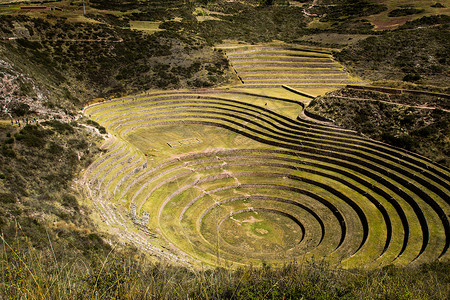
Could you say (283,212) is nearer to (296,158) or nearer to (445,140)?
(296,158)

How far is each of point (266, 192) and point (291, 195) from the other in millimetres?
2535

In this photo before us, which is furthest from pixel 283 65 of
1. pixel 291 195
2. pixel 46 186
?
pixel 46 186

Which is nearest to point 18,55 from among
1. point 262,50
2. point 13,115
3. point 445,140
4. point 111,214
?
point 13,115

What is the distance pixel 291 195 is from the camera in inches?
1214

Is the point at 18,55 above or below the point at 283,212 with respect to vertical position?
above

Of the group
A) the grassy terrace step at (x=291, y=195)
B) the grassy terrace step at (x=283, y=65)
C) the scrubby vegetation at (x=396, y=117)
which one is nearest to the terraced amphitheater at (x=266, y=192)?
the grassy terrace step at (x=291, y=195)

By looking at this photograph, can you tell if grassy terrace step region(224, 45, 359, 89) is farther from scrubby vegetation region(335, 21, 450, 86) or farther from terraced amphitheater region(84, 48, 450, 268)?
terraced amphitheater region(84, 48, 450, 268)

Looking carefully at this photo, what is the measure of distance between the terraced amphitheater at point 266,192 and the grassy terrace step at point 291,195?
0.11m

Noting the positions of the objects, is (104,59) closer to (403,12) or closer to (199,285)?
(199,285)

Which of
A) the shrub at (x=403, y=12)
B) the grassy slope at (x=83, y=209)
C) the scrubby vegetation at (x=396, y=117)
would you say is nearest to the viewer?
the grassy slope at (x=83, y=209)

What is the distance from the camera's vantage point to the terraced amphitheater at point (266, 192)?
22.9 meters

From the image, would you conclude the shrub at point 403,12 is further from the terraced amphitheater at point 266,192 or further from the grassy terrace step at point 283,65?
the terraced amphitheater at point 266,192

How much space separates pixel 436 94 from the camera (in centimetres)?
3584

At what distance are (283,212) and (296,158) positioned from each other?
26.2ft
